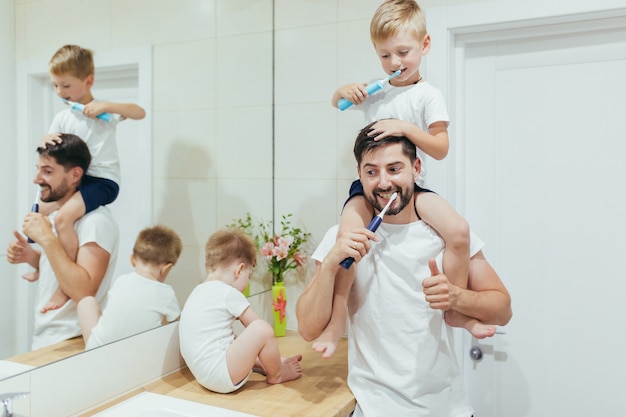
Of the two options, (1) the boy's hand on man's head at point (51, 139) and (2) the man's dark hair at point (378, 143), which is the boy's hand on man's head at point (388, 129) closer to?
(2) the man's dark hair at point (378, 143)

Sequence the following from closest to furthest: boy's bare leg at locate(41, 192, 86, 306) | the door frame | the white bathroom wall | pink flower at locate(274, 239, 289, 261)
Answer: the white bathroom wall → boy's bare leg at locate(41, 192, 86, 306) → the door frame → pink flower at locate(274, 239, 289, 261)

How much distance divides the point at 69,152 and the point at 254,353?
66 cm

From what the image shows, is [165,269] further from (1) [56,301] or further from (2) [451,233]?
(2) [451,233]

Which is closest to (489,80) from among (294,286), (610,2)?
(610,2)

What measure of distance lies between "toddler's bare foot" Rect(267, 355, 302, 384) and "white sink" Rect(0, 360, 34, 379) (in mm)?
619

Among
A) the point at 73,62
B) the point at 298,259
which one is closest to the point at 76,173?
the point at 73,62

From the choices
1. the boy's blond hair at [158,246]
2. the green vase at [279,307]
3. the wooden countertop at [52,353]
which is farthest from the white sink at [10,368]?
the green vase at [279,307]

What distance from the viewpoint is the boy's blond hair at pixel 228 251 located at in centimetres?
156

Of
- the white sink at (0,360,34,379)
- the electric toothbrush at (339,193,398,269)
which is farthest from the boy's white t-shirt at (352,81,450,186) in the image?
the white sink at (0,360,34,379)

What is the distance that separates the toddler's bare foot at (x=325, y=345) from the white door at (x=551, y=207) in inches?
28.3

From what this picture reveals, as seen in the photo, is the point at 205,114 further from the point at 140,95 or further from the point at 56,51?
the point at 56,51

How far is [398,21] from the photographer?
143 cm

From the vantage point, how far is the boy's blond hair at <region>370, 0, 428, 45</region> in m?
1.43

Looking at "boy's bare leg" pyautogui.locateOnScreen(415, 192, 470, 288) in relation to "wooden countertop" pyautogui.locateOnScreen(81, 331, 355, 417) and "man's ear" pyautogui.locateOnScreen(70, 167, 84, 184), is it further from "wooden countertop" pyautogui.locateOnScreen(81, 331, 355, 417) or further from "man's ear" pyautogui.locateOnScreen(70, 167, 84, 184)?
"man's ear" pyautogui.locateOnScreen(70, 167, 84, 184)
